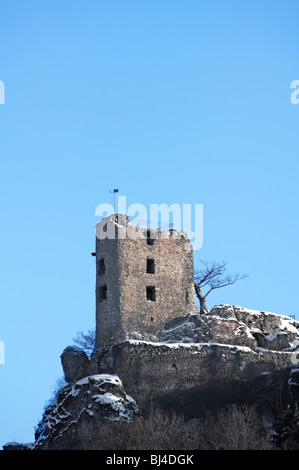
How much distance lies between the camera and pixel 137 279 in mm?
72188

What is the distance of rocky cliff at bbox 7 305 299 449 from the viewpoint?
202 ft

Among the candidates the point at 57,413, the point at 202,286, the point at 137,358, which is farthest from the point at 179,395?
the point at 202,286

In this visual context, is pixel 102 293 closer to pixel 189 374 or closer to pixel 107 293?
pixel 107 293

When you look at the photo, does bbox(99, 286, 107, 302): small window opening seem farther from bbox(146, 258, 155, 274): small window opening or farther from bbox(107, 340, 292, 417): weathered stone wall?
bbox(107, 340, 292, 417): weathered stone wall

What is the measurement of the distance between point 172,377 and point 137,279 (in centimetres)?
911

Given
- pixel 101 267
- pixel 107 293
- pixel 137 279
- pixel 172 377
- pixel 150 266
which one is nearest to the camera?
pixel 172 377

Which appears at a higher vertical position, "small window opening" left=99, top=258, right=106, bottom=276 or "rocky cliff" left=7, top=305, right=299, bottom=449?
"small window opening" left=99, top=258, right=106, bottom=276

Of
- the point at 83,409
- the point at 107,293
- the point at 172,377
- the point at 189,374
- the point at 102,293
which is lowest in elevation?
the point at 83,409

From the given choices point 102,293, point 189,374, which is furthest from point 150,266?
point 189,374

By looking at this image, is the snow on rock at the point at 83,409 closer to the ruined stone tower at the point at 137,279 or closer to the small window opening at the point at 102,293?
the ruined stone tower at the point at 137,279

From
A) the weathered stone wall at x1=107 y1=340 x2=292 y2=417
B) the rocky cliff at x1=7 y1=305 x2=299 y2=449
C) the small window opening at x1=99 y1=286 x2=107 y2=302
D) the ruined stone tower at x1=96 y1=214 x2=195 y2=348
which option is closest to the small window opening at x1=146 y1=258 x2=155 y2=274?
the ruined stone tower at x1=96 y1=214 x2=195 y2=348

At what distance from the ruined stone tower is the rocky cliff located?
1.23 meters

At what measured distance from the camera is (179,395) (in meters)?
64.6
